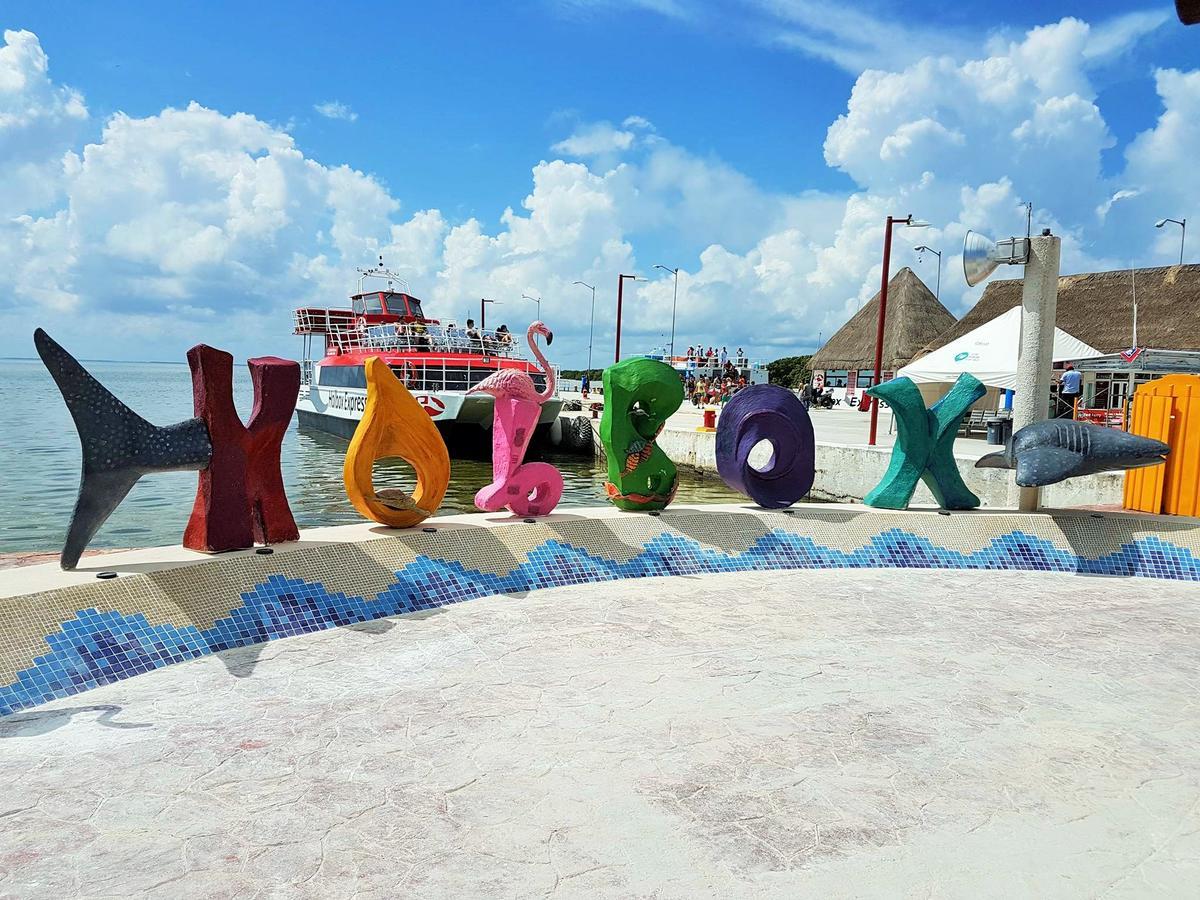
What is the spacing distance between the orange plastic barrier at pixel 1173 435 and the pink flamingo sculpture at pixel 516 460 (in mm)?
6268

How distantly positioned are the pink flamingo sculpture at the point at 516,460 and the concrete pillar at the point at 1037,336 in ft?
16.7

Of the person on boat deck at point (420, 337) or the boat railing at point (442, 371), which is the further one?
the person on boat deck at point (420, 337)

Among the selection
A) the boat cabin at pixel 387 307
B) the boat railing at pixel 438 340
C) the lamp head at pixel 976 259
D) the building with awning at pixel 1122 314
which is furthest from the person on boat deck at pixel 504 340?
the lamp head at pixel 976 259

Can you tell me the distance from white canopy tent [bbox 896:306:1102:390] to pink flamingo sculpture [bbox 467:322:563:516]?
40.5 feet

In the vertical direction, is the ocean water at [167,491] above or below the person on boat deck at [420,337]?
below

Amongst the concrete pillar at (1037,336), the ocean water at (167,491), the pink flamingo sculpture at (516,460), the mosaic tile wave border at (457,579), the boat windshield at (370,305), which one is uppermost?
the boat windshield at (370,305)

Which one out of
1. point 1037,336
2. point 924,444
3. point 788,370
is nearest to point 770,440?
point 924,444

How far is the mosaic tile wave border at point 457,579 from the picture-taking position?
15.9ft

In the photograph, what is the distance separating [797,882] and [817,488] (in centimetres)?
1483

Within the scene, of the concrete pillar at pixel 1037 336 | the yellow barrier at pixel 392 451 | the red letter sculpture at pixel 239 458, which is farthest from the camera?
the concrete pillar at pixel 1037 336

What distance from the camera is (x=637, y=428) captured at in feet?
27.8

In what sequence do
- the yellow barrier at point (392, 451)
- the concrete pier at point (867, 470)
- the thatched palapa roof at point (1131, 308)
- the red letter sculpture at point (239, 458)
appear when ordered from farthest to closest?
the thatched palapa roof at point (1131, 308)
the concrete pier at point (867, 470)
the yellow barrier at point (392, 451)
the red letter sculpture at point (239, 458)

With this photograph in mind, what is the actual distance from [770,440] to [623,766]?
17.6 ft

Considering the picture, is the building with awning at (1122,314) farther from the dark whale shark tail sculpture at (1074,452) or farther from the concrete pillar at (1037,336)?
the dark whale shark tail sculpture at (1074,452)
